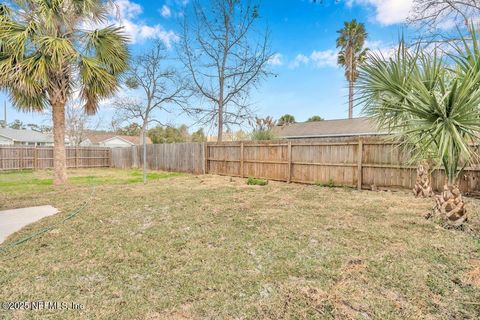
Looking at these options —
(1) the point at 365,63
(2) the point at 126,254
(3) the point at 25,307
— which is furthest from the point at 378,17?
(3) the point at 25,307

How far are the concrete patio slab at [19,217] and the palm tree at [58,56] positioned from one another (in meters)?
3.52

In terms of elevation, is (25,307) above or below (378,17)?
below

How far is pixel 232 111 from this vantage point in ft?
46.4

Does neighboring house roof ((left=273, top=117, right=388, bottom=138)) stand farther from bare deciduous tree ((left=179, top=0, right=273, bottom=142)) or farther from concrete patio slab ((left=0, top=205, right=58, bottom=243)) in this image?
concrete patio slab ((left=0, top=205, right=58, bottom=243))

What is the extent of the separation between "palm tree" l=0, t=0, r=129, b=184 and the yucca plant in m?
7.33

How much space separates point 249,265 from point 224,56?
41.1 feet

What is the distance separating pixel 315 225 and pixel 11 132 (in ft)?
102

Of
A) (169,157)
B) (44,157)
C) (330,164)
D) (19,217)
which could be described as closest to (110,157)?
(44,157)

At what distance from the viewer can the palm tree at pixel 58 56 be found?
6773mm

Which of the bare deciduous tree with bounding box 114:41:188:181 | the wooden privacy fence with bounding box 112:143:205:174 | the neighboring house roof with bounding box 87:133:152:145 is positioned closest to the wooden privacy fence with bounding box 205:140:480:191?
the wooden privacy fence with bounding box 112:143:205:174

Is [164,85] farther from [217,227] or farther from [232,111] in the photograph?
[217,227]

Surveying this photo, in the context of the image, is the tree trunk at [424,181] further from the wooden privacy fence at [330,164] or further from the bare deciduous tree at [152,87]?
the bare deciduous tree at [152,87]

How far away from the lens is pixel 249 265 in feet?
8.98

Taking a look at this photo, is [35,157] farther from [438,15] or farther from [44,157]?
[438,15]
